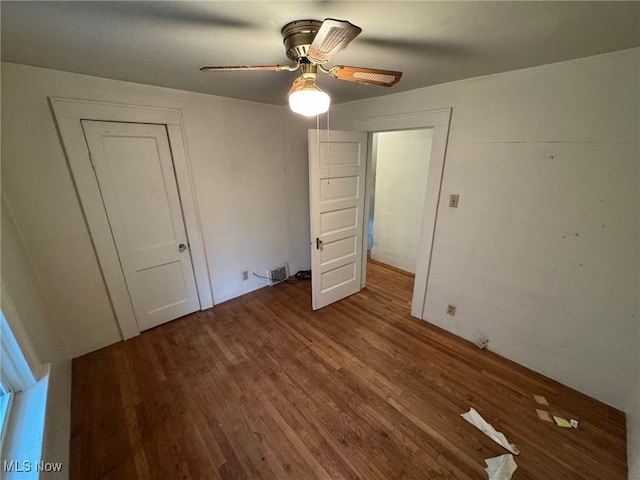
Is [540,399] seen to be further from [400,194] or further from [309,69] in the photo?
[400,194]

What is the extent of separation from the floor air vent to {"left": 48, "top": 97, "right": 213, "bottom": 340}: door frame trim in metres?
0.96

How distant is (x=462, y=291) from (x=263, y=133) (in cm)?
273

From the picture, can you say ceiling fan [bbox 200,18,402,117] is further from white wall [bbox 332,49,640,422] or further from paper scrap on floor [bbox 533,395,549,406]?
paper scrap on floor [bbox 533,395,549,406]

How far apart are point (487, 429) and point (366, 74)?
227 cm

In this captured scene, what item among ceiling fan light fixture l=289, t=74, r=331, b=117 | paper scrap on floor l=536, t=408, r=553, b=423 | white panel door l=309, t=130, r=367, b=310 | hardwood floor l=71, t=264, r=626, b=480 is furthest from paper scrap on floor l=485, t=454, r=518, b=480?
ceiling fan light fixture l=289, t=74, r=331, b=117

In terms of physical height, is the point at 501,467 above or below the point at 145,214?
below

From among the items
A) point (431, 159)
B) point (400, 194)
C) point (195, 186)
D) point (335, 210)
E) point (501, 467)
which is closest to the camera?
point (501, 467)

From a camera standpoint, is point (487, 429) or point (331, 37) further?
point (487, 429)

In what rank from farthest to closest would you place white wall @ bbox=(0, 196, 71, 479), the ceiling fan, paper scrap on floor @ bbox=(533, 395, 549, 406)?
paper scrap on floor @ bbox=(533, 395, 549, 406) → white wall @ bbox=(0, 196, 71, 479) → the ceiling fan

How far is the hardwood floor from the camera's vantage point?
1.46 metres

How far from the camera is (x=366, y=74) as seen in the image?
1.27m

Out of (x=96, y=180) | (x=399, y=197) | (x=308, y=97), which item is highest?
(x=308, y=97)

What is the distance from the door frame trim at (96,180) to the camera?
75.0 inches

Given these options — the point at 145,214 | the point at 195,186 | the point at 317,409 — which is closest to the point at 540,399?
the point at 317,409
